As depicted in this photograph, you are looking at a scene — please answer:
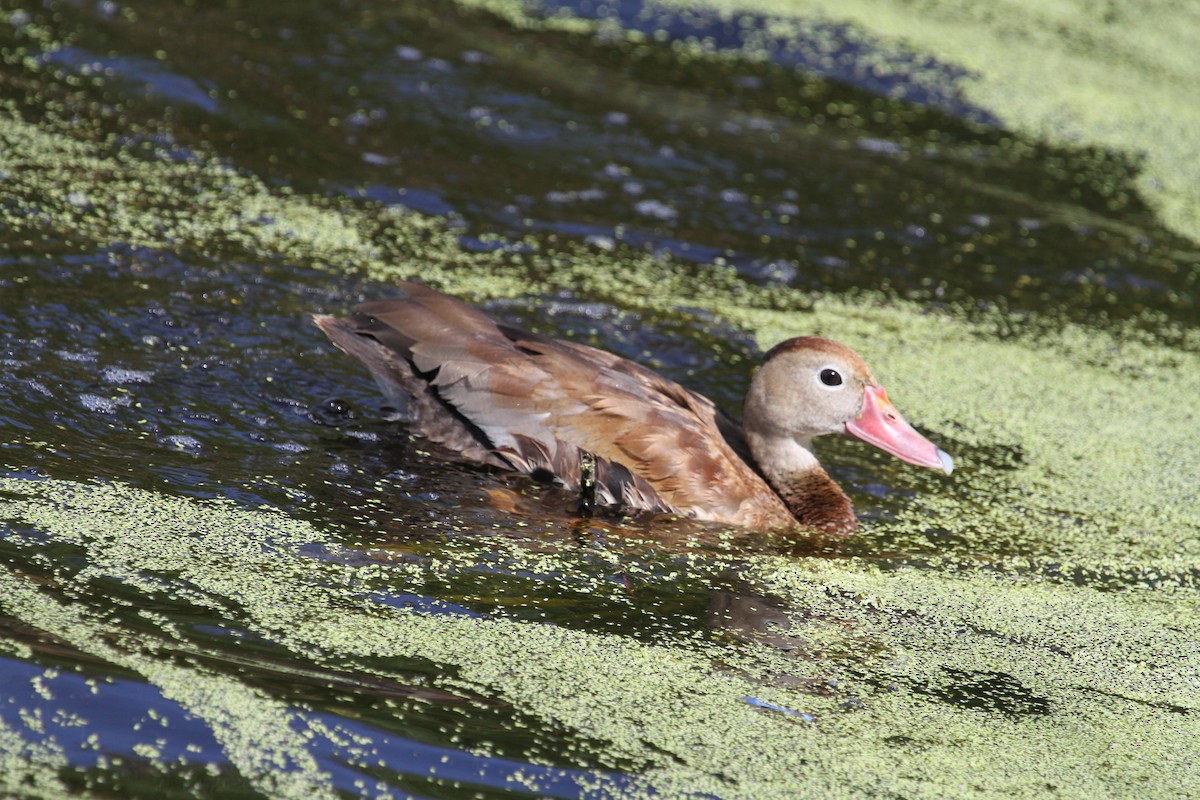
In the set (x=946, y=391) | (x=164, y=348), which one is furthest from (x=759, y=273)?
(x=164, y=348)

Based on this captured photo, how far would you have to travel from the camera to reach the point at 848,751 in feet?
10.4

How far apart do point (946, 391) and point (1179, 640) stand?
6.22ft

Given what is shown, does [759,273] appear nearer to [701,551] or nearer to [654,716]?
[701,551]

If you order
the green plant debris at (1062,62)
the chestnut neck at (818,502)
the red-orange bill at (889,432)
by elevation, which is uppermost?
the green plant debris at (1062,62)

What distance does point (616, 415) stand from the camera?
4.57m

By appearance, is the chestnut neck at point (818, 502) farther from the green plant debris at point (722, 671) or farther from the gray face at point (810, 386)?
the green plant debris at point (722, 671)

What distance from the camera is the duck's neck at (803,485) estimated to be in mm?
4652

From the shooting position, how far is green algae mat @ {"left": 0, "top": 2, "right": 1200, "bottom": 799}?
3.08 metres

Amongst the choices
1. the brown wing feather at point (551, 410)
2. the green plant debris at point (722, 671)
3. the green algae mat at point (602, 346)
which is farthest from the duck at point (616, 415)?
the green plant debris at point (722, 671)

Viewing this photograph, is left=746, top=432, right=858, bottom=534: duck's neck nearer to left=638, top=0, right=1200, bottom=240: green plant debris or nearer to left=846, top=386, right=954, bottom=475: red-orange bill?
left=846, top=386, right=954, bottom=475: red-orange bill

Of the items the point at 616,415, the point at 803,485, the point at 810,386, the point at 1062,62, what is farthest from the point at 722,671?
the point at 1062,62

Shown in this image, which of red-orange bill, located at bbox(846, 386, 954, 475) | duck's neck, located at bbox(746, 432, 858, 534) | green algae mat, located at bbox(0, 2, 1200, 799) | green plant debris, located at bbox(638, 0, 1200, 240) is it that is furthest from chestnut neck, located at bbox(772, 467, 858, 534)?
green plant debris, located at bbox(638, 0, 1200, 240)

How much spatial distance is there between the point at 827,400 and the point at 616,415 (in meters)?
0.79

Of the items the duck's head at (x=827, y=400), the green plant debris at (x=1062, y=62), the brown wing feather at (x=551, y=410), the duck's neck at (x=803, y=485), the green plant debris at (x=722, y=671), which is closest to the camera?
the green plant debris at (x=722, y=671)
